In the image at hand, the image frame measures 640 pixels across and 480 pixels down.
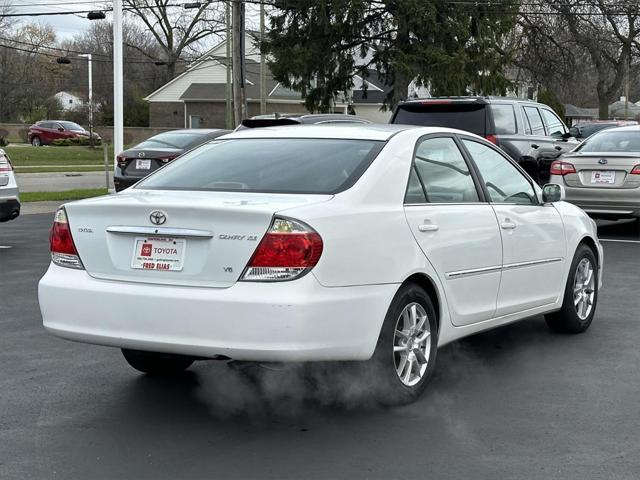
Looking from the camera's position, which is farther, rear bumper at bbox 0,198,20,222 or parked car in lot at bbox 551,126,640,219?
parked car in lot at bbox 551,126,640,219

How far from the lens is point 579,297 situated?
7.73 m

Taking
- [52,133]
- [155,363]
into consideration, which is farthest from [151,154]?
[52,133]

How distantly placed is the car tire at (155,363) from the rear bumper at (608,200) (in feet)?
29.4

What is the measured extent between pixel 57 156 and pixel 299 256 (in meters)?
42.7

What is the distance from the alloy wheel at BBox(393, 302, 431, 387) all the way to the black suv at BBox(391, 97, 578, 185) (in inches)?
378

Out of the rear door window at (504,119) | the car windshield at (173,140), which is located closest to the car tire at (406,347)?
the rear door window at (504,119)

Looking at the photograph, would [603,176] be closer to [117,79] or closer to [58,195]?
[58,195]

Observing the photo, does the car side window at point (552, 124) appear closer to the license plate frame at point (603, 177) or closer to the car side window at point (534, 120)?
the car side window at point (534, 120)

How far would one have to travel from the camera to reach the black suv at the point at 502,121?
49.9 feet

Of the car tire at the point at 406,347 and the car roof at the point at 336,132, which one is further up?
the car roof at the point at 336,132

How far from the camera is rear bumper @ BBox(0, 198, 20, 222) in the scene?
12.5m

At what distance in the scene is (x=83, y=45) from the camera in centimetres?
9319

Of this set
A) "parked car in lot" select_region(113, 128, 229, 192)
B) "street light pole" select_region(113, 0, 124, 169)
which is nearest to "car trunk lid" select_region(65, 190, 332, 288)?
"parked car in lot" select_region(113, 128, 229, 192)

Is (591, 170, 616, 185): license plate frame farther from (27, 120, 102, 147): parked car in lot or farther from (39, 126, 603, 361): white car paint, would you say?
(27, 120, 102, 147): parked car in lot
